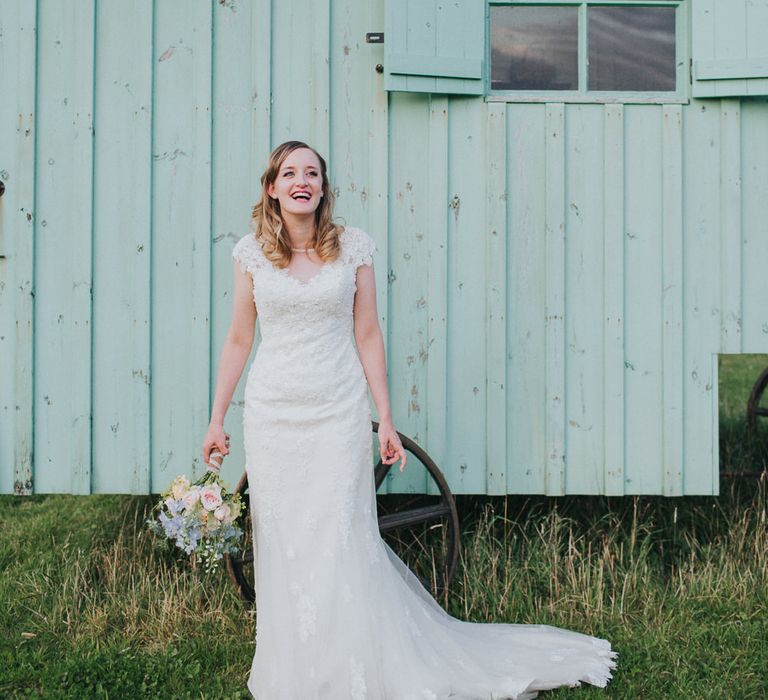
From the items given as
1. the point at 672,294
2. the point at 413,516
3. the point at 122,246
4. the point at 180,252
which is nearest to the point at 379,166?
the point at 180,252

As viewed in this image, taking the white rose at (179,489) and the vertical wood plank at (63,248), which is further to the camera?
the vertical wood plank at (63,248)

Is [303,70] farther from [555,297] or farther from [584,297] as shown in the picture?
[584,297]

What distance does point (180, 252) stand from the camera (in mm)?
4012

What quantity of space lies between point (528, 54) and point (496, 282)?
1133mm

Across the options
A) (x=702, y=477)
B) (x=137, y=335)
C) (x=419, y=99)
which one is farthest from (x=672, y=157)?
(x=137, y=335)

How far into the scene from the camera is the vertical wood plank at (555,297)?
4016 millimetres

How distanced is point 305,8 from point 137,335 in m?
1.76

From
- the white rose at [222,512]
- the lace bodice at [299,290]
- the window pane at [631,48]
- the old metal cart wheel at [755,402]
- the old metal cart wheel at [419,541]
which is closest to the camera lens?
the lace bodice at [299,290]

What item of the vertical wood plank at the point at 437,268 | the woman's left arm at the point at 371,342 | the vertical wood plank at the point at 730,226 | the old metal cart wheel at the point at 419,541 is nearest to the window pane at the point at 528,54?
the vertical wood plank at the point at 437,268

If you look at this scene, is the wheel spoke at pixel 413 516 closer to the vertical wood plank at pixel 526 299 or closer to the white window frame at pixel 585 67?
the vertical wood plank at pixel 526 299

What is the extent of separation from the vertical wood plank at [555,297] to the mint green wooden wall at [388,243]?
0.04 ft

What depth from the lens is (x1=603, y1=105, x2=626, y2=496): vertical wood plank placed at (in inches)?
158

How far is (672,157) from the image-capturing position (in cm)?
401

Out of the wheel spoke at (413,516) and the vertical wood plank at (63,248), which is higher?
the vertical wood plank at (63,248)
